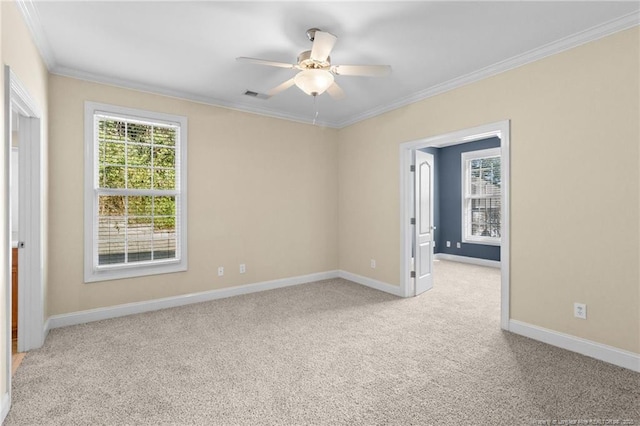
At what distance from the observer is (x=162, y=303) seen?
157 inches

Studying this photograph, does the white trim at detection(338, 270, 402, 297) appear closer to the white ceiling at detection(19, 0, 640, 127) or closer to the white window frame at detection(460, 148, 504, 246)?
the white ceiling at detection(19, 0, 640, 127)

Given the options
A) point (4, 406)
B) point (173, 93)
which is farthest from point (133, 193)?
point (4, 406)

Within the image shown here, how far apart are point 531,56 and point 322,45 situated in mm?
2030

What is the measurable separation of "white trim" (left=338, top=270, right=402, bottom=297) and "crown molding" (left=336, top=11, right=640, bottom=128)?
243 cm

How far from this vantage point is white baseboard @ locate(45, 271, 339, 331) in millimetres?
3436

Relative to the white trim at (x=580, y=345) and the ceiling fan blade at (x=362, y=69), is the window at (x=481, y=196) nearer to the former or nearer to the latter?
the white trim at (x=580, y=345)

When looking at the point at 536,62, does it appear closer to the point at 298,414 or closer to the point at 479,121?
the point at 479,121

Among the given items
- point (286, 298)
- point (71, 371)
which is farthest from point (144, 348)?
point (286, 298)

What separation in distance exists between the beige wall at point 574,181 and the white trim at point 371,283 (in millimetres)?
1603

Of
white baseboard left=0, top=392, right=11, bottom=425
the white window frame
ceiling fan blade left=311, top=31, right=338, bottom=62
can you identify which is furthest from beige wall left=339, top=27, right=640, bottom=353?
white baseboard left=0, top=392, right=11, bottom=425

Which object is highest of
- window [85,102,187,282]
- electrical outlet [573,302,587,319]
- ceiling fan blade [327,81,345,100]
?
ceiling fan blade [327,81,345,100]

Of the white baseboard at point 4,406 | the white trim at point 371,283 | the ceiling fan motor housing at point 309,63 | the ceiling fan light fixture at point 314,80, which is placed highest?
the ceiling fan motor housing at point 309,63

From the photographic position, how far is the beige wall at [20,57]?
200 centimetres

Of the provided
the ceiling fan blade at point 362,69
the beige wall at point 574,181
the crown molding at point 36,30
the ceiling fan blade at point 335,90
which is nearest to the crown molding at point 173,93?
the crown molding at point 36,30
